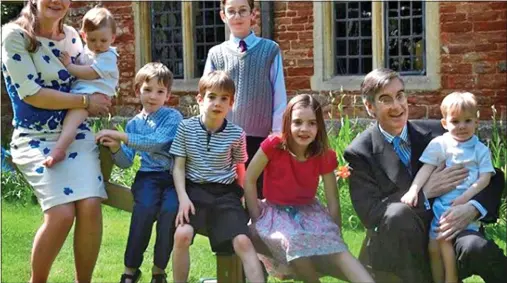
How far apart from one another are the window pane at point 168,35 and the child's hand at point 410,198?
8098 mm

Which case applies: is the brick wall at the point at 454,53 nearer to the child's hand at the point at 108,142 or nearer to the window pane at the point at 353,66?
the window pane at the point at 353,66

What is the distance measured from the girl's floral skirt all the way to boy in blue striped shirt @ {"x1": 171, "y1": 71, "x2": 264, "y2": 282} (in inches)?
4.7

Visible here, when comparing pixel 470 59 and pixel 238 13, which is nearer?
pixel 238 13

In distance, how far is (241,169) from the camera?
15.1ft

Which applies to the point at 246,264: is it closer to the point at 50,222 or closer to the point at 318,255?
the point at 318,255

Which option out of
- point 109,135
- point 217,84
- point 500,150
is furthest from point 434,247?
point 500,150

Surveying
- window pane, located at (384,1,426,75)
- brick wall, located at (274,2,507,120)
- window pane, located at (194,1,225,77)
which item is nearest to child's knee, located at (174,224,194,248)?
brick wall, located at (274,2,507,120)

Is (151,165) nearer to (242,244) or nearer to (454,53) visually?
(242,244)

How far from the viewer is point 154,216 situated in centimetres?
445

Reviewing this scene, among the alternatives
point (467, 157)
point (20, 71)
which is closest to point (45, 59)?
point (20, 71)

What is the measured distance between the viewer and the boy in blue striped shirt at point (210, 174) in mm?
4316

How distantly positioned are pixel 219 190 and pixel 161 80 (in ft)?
2.01

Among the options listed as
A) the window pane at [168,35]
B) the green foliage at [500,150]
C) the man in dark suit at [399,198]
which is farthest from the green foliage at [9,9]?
the man in dark suit at [399,198]

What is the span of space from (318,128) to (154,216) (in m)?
0.88
